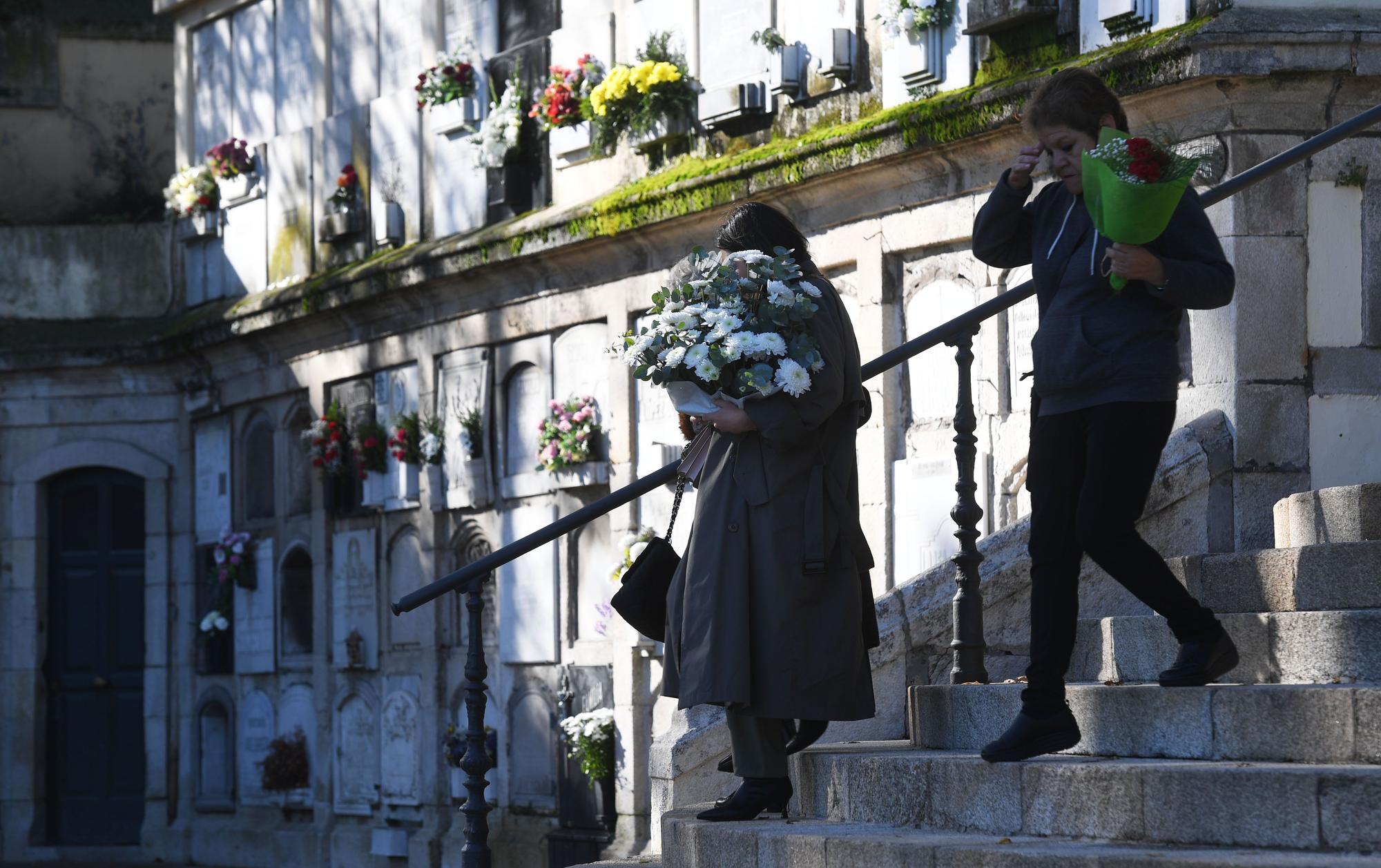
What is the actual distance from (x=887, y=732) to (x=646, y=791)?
466cm

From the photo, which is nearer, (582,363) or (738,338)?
(738,338)

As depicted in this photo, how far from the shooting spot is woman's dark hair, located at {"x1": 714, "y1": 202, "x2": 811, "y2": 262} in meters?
6.10

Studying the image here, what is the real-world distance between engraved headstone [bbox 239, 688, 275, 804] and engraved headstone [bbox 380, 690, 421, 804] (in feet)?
5.60

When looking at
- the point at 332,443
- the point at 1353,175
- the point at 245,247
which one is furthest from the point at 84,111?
the point at 1353,175

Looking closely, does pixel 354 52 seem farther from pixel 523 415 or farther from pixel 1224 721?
pixel 1224 721

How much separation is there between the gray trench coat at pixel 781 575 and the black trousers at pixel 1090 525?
0.61 metres

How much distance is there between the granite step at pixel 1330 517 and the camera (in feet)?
22.1

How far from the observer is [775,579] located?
19.1 feet

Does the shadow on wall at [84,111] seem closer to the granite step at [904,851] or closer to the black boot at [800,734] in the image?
the black boot at [800,734]

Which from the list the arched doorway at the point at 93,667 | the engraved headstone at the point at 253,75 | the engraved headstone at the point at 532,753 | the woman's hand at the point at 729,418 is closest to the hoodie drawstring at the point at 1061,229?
the woman's hand at the point at 729,418

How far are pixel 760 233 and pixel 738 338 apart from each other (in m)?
0.35

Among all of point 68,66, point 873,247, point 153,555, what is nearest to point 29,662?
point 153,555

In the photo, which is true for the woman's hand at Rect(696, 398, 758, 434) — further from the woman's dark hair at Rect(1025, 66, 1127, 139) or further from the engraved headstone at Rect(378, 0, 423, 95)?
the engraved headstone at Rect(378, 0, 423, 95)

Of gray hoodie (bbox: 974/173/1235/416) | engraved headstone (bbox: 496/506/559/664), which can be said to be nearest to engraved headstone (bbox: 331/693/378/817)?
engraved headstone (bbox: 496/506/559/664)
